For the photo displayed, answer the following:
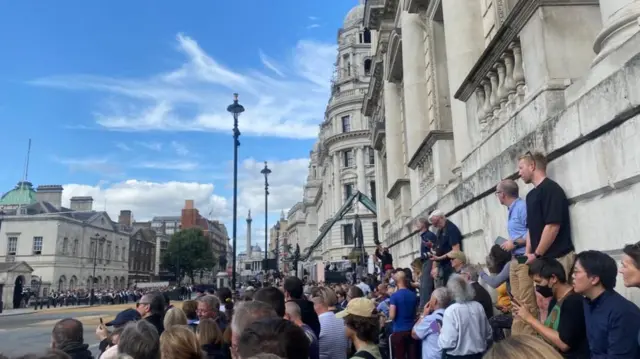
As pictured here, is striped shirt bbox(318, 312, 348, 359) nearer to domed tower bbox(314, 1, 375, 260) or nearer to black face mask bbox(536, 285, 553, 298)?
black face mask bbox(536, 285, 553, 298)

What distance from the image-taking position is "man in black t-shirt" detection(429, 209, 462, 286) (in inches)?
295

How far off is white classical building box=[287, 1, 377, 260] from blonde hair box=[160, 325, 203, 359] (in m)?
58.9

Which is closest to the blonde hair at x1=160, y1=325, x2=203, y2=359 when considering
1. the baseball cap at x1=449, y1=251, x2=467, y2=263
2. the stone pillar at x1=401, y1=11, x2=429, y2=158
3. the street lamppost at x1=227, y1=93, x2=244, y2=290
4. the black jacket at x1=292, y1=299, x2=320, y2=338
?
the black jacket at x1=292, y1=299, x2=320, y2=338

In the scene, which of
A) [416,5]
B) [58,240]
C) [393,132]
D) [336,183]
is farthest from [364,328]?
[58,240]

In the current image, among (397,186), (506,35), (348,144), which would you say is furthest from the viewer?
(348,144)

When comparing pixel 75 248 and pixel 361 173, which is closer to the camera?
pixel 361 173

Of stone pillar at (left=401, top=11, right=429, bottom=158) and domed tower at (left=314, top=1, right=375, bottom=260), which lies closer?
stone pillar at (left=401, top=11, right=429, bottom=158)

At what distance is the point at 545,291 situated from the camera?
3.71 m

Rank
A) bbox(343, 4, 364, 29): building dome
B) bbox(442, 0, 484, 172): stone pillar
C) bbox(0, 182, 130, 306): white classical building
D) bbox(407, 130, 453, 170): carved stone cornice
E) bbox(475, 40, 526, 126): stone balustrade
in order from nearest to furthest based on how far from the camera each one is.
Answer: bbox(475, 40, 526, 126): stone balustrade, bbox(442, 0, 484, 172): stone pillar, bbox(407, 130, 453, 170): carved stone cornice, bbox(0, 182, 130, 306): white classical building, bbox(343, 4, 364, 29): building dome

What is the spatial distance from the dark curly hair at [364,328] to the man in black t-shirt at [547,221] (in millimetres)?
1451

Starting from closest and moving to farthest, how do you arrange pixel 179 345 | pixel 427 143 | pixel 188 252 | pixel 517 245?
1. pixel 179 345
2. pixel 517 245
3. pixel 427 143
4. pixel 188 252

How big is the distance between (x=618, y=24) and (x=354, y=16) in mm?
A: 77902

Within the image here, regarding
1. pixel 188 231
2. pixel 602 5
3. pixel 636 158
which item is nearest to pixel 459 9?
pixel 602 5

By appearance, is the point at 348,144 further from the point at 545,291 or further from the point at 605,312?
the point at 605,312
